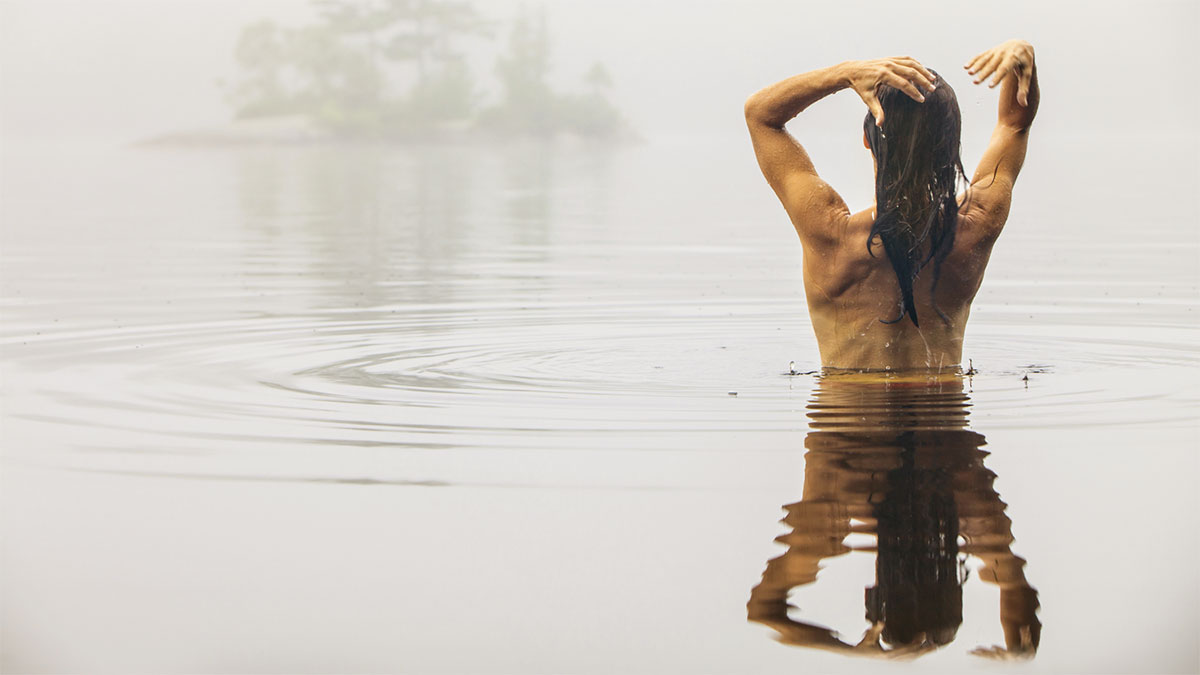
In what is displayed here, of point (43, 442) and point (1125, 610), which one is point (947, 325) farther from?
point (43, 442)

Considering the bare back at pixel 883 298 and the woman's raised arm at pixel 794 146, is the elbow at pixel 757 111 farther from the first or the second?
the bare back at pixel 883 298

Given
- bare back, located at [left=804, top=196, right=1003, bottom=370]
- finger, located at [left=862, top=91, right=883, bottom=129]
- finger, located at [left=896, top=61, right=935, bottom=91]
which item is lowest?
bare back, located at [left=804, top=196, right=1003, bottom=370]

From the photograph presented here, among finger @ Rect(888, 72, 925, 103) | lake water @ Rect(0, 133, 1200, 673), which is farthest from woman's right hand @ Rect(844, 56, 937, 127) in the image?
lake water @ Rect(0, 133, 1200, 673)

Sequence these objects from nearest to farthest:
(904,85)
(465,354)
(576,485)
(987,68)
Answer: (576,485) → (904,85) → (987,68) → (465,354)

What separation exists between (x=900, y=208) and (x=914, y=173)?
0.46 feet

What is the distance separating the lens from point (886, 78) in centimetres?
562

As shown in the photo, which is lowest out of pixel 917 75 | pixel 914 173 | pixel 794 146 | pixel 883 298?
pixel 883 298

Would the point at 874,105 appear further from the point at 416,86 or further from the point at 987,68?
the point at 416,86

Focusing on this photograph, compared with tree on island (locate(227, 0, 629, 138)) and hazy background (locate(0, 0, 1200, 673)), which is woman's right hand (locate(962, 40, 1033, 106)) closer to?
hazy background (locate(0, 0, 1200, 673))

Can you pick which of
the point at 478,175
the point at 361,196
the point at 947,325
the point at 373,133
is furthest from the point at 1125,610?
the point at 373,133

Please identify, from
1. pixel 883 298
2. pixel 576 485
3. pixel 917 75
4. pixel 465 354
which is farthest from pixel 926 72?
pixel 465 354

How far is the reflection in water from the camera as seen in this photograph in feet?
11.7

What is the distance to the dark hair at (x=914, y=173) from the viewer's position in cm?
592

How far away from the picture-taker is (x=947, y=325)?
6.44 m
